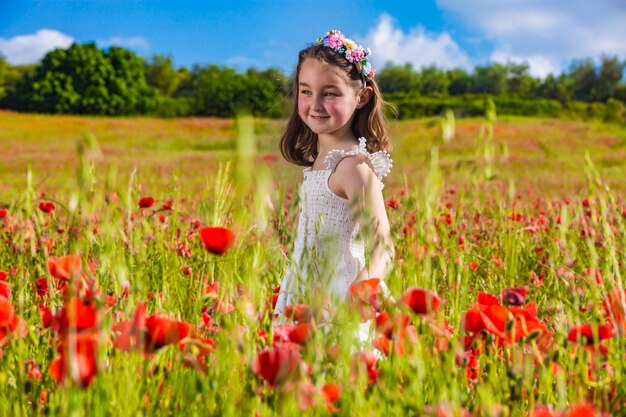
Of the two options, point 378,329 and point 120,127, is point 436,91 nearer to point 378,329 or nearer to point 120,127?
point 120,127

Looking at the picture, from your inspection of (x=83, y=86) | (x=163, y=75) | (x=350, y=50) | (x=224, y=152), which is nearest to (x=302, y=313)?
(x=350, y=50)

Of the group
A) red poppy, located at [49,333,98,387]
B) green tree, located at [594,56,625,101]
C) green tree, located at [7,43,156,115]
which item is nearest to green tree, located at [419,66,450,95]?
green tree, located at [594,56,625,101]

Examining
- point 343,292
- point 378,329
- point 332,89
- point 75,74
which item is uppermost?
point 75,74

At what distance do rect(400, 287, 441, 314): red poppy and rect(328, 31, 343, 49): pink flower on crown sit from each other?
1.97m

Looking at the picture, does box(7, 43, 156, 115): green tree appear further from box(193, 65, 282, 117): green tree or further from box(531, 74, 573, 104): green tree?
box(531, 74, 573, 104): green tree

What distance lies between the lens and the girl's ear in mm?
3156

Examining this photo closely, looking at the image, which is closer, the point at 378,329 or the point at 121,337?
the point at 121,337

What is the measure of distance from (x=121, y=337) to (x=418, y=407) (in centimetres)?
54

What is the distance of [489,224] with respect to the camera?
4965 millimetres

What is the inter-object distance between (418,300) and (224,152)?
21707 millimetres

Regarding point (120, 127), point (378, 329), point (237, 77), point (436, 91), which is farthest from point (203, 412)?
point (436, 91)

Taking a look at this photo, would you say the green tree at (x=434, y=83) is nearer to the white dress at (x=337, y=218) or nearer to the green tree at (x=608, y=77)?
the green tree at (x=608, y=77)

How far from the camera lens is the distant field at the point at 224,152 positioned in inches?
138

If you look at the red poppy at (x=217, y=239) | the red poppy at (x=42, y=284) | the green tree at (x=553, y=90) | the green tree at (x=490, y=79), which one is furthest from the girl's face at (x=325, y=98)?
the green tree at (x=490, y=79)
